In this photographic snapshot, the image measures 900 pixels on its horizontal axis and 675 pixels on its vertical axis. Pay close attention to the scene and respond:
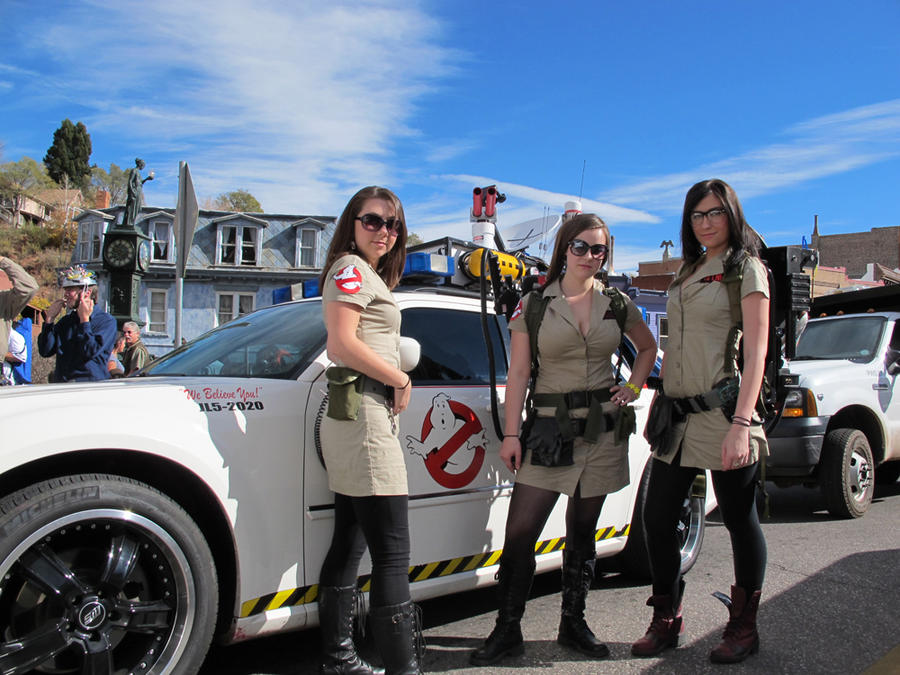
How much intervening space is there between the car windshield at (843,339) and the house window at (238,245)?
2667 cm

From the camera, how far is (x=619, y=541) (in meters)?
3.73

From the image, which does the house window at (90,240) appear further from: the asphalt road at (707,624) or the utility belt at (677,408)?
the utility belt at (677,408)

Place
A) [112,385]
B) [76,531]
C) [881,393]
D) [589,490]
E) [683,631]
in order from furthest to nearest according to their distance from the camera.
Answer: [881,393] → [683,631] → [589,490] → [112,385] → [76,531]

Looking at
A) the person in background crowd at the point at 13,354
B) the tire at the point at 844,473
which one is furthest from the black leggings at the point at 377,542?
the person in background crowd at the point at 13,354

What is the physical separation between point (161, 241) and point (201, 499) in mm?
30831

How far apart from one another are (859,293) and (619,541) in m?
6.21

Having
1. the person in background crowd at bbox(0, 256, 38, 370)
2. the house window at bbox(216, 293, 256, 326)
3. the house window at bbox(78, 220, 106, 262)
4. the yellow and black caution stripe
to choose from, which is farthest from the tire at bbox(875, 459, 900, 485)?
the house window at bbox(78, 220, 106, 262)

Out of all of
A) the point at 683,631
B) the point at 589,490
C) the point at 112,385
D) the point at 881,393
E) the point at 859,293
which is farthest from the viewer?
the point at 859,293

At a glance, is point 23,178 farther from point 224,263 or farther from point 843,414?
point 843,414

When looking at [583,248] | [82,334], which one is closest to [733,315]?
[583,248]

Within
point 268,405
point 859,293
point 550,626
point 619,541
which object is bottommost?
point 550,626

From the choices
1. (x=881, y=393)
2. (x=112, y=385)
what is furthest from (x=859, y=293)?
(x=112, y=385)

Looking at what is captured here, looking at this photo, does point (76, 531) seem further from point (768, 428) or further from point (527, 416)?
point (768, 428)

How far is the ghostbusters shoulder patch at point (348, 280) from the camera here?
94.7 inches
